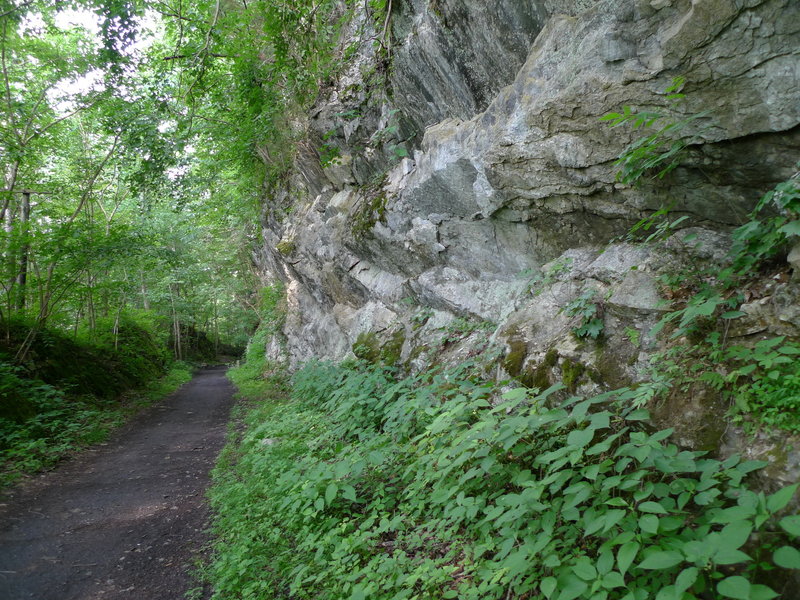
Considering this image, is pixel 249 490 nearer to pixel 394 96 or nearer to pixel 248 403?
pixel 394 96

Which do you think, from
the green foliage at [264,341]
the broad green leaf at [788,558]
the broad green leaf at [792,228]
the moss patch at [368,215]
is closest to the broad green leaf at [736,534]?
the broad green leaf at [788,558]

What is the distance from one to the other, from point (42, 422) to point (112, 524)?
4584mm

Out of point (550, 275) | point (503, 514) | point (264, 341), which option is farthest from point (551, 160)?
point (264, 341)

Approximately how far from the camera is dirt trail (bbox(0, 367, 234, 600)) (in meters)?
4.01

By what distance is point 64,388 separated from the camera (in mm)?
10156

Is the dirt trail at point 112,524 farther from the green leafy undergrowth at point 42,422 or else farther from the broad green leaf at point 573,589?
the broad green leaf at point 573,589

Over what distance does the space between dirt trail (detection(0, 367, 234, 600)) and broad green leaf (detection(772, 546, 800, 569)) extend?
4324 millimetres

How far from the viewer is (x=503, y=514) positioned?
2.83 metres

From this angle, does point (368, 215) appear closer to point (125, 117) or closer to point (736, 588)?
point (125, 117)

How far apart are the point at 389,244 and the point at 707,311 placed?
5767 millimetres

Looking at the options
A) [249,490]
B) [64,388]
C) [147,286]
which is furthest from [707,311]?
[147,286]

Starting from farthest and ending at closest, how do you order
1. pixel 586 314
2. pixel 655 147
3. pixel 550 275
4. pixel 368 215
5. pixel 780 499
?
pixel 368 215
pixel 550 275
pixel 586 314
pixel 655 147
pixel 780 499

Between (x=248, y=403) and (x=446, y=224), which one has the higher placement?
(x=446, y=224)

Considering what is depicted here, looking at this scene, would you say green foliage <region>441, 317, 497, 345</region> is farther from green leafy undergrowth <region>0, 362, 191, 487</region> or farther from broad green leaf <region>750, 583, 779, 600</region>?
green leafy undergrowth <region>0, 362, 191, 487</region>
